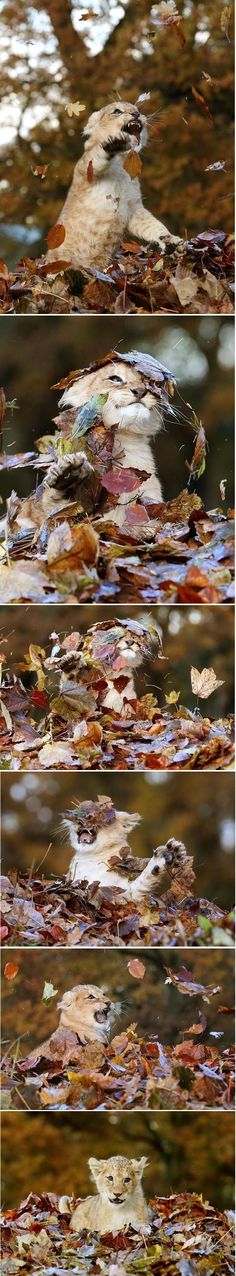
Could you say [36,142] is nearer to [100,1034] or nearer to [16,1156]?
[100,1034]

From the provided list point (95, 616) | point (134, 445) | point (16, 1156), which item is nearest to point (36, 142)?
point (134, 445)

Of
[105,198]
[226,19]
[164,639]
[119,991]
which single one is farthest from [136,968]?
[226,19]

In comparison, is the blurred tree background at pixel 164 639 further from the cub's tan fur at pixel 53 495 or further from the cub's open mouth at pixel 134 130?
the cub's open mouth at pixel 134 130

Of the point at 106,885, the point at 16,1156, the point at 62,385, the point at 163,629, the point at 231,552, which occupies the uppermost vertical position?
the point at 62,385

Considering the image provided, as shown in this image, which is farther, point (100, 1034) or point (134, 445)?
point (134, 445)

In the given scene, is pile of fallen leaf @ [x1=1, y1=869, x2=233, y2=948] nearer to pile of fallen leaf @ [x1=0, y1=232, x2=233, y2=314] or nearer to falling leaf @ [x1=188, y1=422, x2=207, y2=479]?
falling leaf @ [x1=188, y1=422, x2=207, y2=479]

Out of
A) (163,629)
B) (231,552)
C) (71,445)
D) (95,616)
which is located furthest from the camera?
(163,629)
